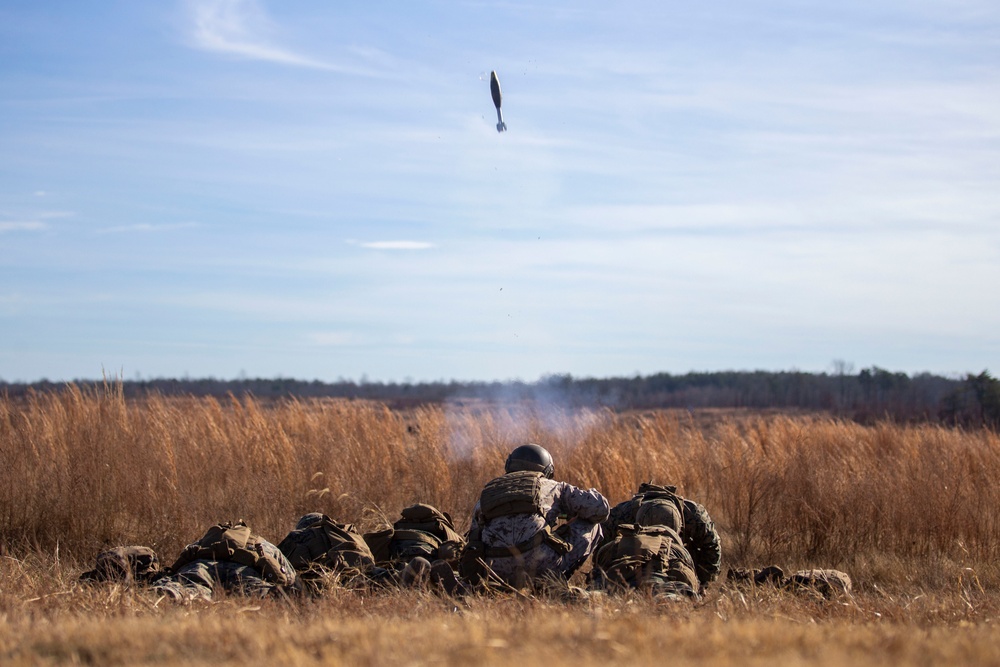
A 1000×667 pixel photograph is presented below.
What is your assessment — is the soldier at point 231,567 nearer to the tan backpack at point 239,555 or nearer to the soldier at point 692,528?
the tan backpack at point 239,555

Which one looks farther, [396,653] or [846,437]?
[846,437]

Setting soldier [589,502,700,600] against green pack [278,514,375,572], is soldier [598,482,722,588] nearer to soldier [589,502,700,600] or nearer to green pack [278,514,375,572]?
soldier [589,502,700,600]

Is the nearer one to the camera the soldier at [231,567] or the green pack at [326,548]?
the soldier at [231,567]

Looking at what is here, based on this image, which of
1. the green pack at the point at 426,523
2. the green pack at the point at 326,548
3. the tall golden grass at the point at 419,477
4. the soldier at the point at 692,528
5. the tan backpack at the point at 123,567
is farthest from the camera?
the tall golden grass at the point at 419,477

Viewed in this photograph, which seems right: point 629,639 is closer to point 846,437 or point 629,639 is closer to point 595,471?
point 595,471

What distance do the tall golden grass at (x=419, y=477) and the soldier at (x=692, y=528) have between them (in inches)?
80.8

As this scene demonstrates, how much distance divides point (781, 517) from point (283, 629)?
22.4 ft

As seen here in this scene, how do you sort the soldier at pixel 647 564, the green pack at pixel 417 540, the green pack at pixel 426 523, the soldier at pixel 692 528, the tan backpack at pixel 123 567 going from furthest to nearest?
the green pack at pixel 426 523 < the green pack at pixel 417 540 < the soldier at pixel 692 528 < the tan backpack at pixel 123 567 < the soldier at pixel 647 564

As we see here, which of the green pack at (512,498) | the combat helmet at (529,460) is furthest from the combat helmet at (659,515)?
the green pack at (512,498)

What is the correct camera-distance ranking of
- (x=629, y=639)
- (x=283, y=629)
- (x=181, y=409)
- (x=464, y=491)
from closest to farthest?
(x=629, y=639) → (x=283, y=629) → (x=464, y=491) → (x=181, y=409)

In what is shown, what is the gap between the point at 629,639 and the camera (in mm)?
4379

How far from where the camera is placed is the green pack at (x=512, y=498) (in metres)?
6.79

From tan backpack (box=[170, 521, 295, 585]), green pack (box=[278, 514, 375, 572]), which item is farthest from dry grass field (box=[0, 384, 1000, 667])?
green pack (box=[278, 514, 375, 572])

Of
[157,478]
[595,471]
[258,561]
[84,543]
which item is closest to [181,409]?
[157,478]
